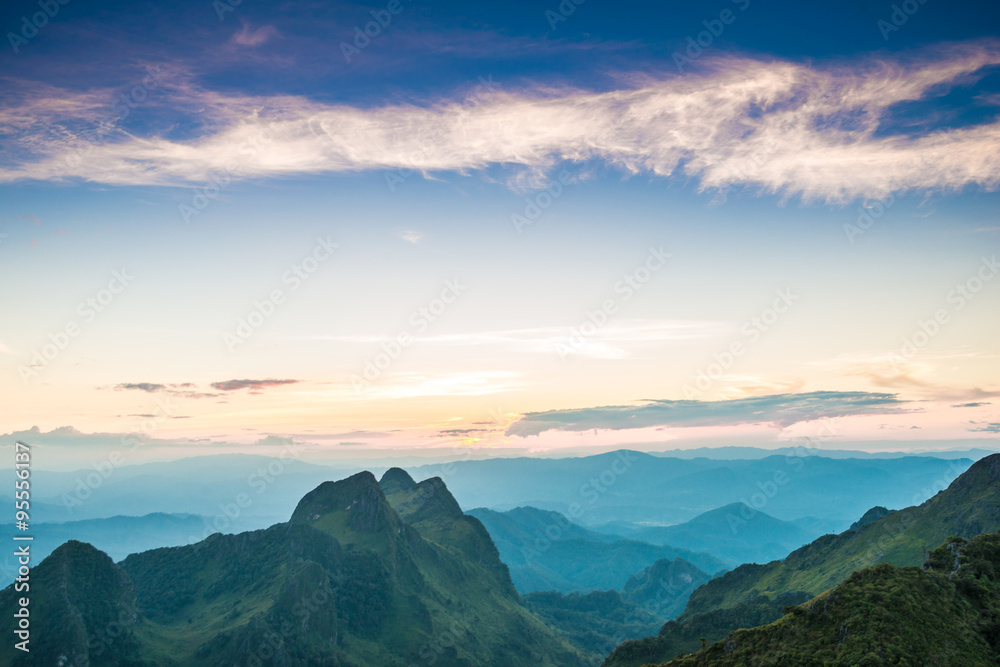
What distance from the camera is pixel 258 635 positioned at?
192625 millimetres

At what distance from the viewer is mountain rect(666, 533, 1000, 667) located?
71.6 metres

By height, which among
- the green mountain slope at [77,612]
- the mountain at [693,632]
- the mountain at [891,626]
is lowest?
the mountain at [693,632]

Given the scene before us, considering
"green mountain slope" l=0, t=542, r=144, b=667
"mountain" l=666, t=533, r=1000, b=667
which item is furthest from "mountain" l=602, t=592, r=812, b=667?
"green mountain slope" l=0, t=542, r=144, b=667

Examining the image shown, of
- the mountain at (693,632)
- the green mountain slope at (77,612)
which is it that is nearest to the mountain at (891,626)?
the mountain at (693,632)

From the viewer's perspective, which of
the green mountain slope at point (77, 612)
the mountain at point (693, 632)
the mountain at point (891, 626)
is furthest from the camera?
the mountain at point (693, 632)

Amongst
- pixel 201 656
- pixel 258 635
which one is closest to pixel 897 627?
pixel 258 635

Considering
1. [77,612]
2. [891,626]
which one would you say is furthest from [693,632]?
[77,612]

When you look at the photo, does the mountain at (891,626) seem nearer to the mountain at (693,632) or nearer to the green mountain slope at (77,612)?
the mountain at (693,632)

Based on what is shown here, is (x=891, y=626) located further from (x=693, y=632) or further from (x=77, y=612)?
(x=77, y=612)

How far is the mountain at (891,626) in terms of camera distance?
235 feet

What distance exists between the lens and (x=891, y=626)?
73188mm

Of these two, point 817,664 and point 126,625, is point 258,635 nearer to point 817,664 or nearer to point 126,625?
point 126,625

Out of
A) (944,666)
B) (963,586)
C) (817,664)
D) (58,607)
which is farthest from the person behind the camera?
(58,607)

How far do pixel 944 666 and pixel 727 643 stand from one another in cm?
2633
